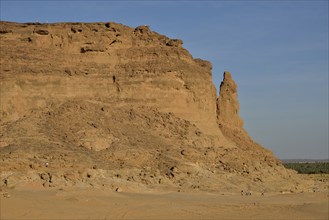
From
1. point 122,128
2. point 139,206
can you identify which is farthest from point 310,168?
point 139,206

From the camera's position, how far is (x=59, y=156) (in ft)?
90.9

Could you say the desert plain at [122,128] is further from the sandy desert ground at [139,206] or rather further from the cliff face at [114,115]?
the sandy desert ground at [139,206]

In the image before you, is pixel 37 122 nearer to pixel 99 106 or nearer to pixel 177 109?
pixel 99 106

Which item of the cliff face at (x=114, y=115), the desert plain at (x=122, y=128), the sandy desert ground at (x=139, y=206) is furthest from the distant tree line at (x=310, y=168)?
the sandy desert ground at (x=139, y=206)

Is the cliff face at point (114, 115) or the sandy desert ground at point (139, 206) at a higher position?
the cliff face at point (114, 115)

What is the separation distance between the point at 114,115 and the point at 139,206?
11.4 m

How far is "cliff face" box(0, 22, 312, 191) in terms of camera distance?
28078 millimetres

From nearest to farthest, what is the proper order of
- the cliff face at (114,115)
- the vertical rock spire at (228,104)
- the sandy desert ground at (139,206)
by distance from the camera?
the sandy desert ground at (139,206) → the cliff face at (114,115) → the vertical rock spire at (228,104)

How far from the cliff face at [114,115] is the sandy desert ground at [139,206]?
244 cm

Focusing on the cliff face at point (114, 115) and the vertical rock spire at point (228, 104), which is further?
the vertical rock spire at point (228, 104)

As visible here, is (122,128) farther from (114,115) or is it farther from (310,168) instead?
(310,168)

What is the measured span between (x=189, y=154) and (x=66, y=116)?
7239 mm

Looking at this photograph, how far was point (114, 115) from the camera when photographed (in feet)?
106

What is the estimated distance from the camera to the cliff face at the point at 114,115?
28.1m
